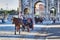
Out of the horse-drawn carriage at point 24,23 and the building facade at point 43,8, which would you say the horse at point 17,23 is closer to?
the horse-drawn carriage at point 24,23

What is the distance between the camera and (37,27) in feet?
4.55

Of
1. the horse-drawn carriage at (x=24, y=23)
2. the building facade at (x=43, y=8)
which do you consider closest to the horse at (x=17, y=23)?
the horse-drawn carriage at (x=24, y=23)

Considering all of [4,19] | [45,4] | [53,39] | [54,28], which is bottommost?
[53,39]

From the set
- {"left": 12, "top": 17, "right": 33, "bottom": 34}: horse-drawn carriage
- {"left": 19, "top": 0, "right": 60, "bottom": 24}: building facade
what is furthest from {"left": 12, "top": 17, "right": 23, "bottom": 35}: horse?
{"left": 19, "top": 0, "right": 60, "bottom": 24}: building facade

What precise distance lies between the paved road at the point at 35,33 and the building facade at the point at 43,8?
14 cm

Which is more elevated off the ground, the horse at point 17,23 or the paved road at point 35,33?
the horse at point 17,23

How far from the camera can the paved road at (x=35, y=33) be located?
136 centimetres

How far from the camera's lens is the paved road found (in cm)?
136

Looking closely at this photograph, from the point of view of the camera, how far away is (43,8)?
1.36 metres

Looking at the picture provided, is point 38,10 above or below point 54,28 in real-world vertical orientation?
above

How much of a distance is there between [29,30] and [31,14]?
17cm

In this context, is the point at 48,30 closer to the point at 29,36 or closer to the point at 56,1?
the point at 29,36

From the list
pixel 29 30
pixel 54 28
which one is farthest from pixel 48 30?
pixel 29 30

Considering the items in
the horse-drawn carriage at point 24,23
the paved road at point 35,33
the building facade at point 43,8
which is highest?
the building facade at point 43,8
